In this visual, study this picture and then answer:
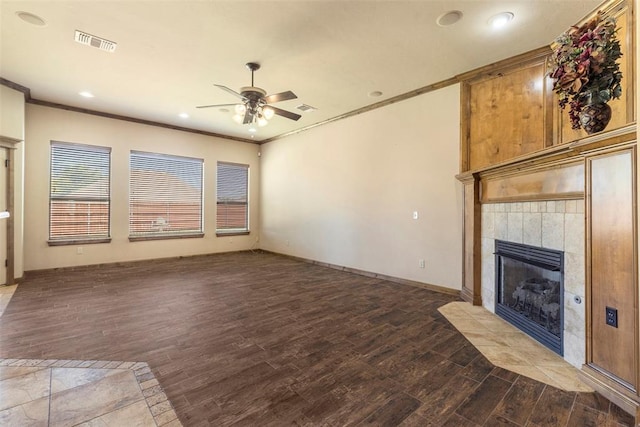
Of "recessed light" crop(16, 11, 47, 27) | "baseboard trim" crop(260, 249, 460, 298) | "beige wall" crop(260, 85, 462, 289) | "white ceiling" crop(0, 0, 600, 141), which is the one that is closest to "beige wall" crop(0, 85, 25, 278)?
"white ceiling" crop(0, 0, 600, 141)

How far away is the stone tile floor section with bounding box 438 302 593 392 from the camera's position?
212 cm

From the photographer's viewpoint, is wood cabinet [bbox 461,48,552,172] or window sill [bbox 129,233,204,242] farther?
window sill [bbox 129,233,204,242]

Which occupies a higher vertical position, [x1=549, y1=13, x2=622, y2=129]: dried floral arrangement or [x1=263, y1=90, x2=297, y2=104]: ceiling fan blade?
[x1=263, y1=90, x2=297, y2=104]: ceiling fan blade

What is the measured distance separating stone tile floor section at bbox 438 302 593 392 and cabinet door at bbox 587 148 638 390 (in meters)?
0.25

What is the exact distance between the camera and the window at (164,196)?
20.1ft

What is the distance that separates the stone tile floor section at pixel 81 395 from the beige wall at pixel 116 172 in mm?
3900

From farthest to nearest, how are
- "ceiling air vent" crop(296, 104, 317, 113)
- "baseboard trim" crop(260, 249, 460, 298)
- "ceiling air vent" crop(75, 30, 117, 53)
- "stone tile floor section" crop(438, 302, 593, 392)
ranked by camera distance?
1. "ceiling air vent" crop(296, 104, 317, 113)
2. "baseboard trim" crop(260, 249, 460, 298)
3. "ceiling air vent" crop(75, 30, 117, 53)
4. "stone tile floor section" crop(438, 302, 593, 392)

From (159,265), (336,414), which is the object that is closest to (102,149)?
(159,265)

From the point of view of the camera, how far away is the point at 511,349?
2.54 m

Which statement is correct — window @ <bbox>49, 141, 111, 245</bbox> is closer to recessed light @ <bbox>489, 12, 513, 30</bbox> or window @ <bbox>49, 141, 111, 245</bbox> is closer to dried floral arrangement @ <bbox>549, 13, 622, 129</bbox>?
recessed light @ <bbox>489, 12, 513, 30</bbox>

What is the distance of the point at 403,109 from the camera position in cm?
469


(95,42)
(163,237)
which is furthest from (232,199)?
(95,42)


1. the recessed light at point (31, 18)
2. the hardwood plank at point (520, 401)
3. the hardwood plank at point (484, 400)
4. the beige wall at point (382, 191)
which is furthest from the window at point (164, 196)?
the hardwood plank at point (520, 401)

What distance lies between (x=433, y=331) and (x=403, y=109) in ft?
11.3
